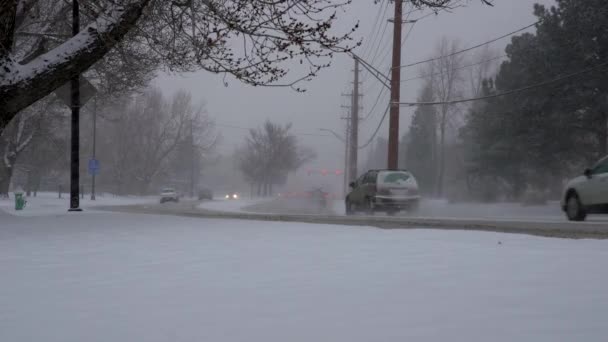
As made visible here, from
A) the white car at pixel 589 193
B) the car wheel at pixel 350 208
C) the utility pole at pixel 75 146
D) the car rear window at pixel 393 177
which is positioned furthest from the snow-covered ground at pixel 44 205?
the white car at pixel 589 193

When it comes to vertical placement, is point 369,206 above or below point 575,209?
below

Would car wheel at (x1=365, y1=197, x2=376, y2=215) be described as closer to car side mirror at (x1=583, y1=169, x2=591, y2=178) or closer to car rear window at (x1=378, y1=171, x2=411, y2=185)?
car rear window at (x1=378, y1=171, x2=411, y2=185)

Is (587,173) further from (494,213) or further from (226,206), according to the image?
(226,206)

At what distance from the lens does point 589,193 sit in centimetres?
1265

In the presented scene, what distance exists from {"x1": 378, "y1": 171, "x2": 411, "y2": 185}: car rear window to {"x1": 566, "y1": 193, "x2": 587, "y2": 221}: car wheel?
205 inches

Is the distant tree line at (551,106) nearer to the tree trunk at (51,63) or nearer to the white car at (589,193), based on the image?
the white car at (589,193)

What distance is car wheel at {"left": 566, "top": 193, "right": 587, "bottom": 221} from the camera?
1301 cm

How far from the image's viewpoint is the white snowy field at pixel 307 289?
3361 mm

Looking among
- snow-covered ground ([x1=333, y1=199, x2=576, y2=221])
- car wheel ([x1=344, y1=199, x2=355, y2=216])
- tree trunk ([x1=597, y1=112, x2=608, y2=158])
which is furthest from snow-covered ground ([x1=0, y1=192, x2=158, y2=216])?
tree trunk ([x1=597, y1=112, x2=608, y2=158])

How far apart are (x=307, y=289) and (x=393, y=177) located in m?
13.6

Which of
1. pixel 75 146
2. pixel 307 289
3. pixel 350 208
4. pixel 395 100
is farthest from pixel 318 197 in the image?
pixel 307 289

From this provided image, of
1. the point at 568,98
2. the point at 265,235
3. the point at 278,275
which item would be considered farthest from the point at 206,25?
the point at 568,98

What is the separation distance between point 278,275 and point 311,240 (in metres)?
2.15

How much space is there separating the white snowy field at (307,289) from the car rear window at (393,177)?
405 inches
